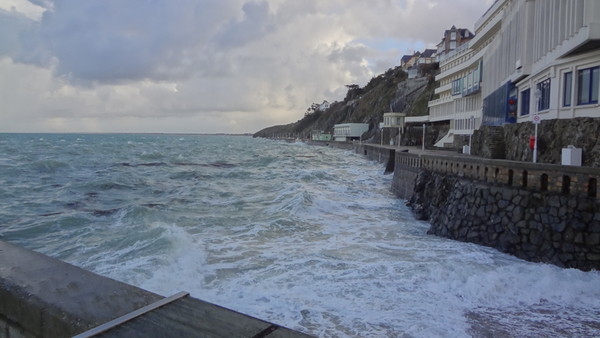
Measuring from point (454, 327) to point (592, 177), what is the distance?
6291 millimetres

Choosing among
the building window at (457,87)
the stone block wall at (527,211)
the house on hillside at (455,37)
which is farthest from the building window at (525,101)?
the house on hillside at (455,37)

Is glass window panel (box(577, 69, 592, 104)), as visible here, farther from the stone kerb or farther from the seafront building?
the stone kerb

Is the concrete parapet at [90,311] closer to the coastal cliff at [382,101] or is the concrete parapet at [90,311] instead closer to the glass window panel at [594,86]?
the glass window panel at [594,86]

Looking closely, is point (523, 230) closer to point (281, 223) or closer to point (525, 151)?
point (525, 151)

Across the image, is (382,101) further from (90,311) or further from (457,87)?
(90,311)

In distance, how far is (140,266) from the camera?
384 inches

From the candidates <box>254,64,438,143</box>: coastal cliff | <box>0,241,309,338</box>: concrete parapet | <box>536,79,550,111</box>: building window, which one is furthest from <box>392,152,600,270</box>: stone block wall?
<box>254,64,438,143</box>: coastal cliff

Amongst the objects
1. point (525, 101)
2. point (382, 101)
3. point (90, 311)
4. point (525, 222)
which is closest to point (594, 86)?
point (525, 222)

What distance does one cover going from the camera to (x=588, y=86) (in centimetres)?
1430

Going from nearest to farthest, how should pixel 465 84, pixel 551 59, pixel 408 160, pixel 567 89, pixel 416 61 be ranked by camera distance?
pixel 567 89 → pixel 551 59 → pixel 408 160 → pixel 465 84 → pixel 416 61

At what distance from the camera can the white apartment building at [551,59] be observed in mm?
13875

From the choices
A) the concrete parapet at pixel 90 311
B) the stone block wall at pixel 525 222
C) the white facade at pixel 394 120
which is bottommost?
the stone block wall at pixel 525 222

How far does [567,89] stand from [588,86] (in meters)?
1.18

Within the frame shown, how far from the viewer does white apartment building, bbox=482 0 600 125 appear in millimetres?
13875
